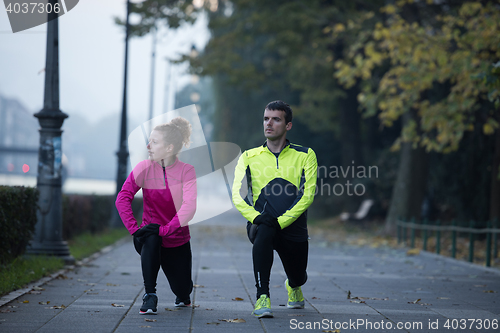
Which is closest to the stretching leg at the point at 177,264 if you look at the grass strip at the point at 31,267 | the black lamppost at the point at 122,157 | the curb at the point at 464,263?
the grass strip at the point at 31,267

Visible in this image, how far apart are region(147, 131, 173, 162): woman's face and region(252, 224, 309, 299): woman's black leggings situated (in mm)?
1055

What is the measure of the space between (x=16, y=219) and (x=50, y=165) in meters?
1.60

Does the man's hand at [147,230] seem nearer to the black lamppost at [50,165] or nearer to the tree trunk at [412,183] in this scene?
the black lamppost at [50,165]

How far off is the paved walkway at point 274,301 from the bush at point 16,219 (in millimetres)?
733

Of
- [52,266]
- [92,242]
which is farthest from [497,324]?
[92,242]

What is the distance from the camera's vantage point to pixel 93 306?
18.4 ft

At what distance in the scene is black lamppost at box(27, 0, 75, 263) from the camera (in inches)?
353

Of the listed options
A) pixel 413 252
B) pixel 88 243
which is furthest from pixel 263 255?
pixel 413 252

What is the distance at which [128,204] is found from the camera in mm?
5109

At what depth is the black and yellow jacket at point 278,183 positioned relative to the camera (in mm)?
5246

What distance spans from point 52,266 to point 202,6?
16.7 m

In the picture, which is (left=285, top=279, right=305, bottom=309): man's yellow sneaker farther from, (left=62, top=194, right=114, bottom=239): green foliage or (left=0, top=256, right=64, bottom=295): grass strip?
(left=62, top=194, right=114, bottom=239): green foliage

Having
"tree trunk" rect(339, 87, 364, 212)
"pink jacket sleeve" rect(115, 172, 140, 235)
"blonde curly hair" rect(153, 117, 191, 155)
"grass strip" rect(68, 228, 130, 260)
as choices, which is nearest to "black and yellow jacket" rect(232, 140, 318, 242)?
"blonde curly hair" rect(153, 117, 191, 155)

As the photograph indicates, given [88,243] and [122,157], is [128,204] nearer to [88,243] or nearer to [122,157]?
[88,243]
